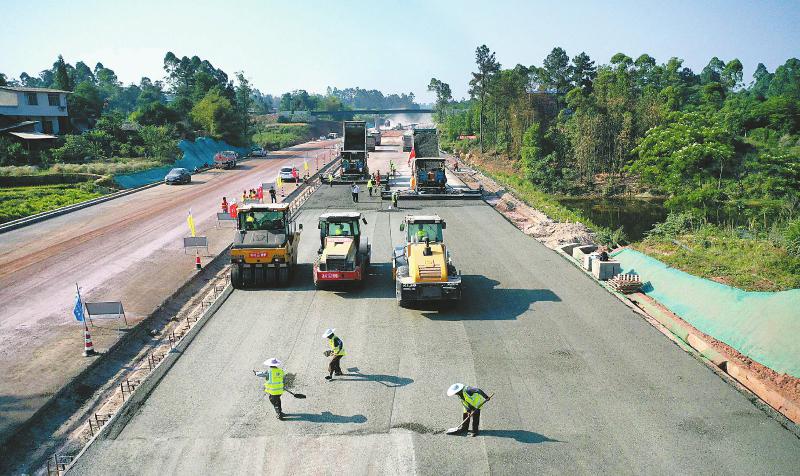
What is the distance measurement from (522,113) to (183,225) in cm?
5138

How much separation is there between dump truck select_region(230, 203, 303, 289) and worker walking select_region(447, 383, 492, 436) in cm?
966

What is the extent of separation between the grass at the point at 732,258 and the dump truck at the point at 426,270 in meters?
9.35

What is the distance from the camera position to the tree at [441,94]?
171m

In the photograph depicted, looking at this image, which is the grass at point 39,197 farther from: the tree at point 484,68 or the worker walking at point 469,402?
the tree at point 484,68

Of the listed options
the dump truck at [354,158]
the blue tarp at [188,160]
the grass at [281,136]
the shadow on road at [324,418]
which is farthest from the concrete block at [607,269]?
the grass at [281,136]

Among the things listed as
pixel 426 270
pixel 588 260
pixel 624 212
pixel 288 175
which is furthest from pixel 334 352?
pixel 624 212

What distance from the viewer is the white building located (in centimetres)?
5831

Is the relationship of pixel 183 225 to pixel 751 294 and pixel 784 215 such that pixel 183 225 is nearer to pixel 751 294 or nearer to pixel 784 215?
pixel 751 294

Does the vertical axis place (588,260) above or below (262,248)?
below

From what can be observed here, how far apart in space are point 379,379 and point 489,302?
598 centimetres

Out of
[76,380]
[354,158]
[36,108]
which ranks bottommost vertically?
[76,380]

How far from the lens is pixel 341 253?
56.3 ft

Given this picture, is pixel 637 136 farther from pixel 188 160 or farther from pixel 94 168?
pixel 94 168

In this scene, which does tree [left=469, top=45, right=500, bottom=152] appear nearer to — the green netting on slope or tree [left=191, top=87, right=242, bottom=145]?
tree [left=191, top=87, right=242, bottom=145]
